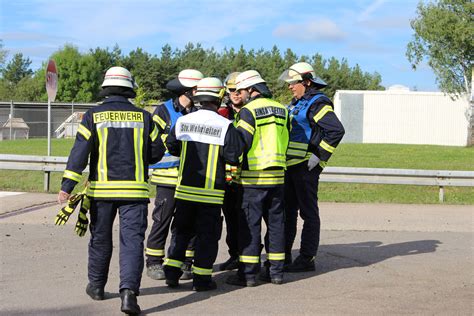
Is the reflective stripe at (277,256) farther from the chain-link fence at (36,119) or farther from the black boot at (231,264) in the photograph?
the chain-link fence at (36,119)

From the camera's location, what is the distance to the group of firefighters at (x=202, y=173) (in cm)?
643

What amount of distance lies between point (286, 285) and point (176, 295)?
116 centimetres

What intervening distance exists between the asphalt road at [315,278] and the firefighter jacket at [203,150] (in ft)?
3.16

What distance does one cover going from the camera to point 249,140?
Answer: 7281 millimetres

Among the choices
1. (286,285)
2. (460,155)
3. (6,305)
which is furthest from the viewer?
(460,155)

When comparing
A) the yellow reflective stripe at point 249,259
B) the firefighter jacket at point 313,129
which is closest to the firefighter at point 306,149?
the firefighter jacket at point 313,129

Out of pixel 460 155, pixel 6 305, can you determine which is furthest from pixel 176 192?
pixel 460 155

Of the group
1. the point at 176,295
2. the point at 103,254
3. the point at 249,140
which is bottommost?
the point at 176,295

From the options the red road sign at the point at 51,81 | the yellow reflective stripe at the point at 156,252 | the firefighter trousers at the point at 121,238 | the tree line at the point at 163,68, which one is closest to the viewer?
the firefighter trousers at the point at 121,238

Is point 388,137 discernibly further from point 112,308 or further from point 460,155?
point 112,308

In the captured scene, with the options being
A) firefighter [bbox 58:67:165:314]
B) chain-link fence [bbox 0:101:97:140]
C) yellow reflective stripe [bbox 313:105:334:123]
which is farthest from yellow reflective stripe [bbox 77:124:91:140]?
chain-link fence [bbox 0:101:97:140]

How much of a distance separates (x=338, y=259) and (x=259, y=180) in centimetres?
192

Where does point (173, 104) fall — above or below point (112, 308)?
above

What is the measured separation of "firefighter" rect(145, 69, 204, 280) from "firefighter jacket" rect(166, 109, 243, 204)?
44 cm
